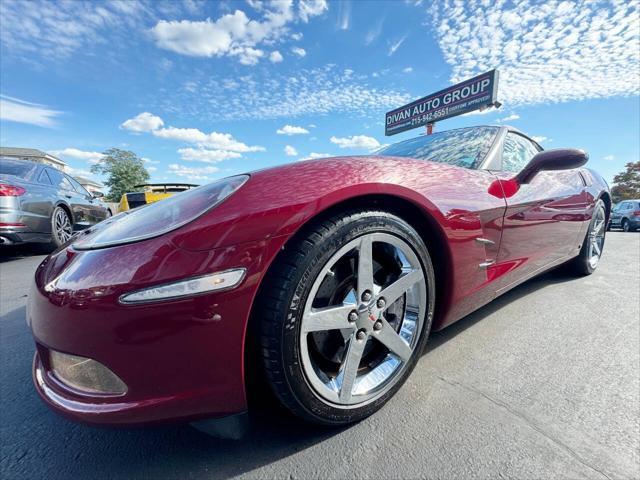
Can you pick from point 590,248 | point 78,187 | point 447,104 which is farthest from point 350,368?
point 447,104

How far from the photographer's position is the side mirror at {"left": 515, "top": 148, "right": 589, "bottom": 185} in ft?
5.12

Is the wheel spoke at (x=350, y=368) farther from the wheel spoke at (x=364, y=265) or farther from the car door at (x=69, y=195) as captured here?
the car door at (x=69, y=195)

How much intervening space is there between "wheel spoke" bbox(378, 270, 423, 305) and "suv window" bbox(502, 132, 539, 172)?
3.45 ft

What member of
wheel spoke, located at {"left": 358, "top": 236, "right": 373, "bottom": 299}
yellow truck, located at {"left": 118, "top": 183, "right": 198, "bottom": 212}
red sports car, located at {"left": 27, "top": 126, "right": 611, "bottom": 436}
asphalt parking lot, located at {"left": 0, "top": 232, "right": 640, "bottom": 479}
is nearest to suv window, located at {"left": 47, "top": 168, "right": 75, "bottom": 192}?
yellow truck, located at {"left": 118, "top": 183, "right": 198, "bottom": 212}

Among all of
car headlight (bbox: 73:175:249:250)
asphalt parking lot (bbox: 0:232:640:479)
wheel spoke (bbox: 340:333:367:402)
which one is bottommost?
asphalt parking lot (bbox: 0:232:640:479)

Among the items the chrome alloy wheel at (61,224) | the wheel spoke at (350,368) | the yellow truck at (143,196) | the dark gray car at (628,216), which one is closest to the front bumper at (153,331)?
the wheel spoke at (350,368)

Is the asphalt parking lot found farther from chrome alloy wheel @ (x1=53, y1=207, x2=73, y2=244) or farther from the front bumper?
chrome alloy wheel @ (x1=53, y1=207, x2=73, y2=244)

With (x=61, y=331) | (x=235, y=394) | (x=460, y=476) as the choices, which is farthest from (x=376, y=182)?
(x=61, y=331)

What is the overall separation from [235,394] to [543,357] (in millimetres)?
1478

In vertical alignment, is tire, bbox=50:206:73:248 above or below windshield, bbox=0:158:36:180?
below

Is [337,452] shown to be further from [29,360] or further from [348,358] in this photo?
[29,360]

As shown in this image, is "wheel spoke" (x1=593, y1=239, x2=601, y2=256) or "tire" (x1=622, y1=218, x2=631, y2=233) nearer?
"wheel spoke" (x1=593, y1=239, x2=601, y2=256)

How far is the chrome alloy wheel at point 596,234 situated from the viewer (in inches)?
109

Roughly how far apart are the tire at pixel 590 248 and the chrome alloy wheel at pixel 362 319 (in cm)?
243
